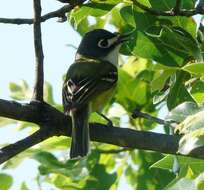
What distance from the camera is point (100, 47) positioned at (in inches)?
242

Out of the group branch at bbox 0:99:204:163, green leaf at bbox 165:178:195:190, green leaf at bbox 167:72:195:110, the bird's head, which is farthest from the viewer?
the bird's head

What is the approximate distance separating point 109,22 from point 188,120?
2890 mm

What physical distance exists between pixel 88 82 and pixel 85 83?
4 cm

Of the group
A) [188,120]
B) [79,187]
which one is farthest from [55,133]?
[188,120]

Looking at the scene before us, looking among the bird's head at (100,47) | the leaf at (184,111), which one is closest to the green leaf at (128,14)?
the leaf at (184,111)

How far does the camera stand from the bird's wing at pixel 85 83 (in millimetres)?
4820

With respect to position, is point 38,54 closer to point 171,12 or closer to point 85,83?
point 171,12

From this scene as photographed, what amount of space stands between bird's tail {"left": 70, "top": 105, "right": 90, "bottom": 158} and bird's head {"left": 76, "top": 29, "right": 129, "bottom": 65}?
147cm

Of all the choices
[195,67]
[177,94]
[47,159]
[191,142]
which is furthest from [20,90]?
[191,142]

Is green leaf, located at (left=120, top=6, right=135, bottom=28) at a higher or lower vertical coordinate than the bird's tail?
higher

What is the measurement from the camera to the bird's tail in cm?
389

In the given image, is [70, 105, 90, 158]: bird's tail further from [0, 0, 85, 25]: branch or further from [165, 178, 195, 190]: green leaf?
[165, 178, 195, 190]: green leaf

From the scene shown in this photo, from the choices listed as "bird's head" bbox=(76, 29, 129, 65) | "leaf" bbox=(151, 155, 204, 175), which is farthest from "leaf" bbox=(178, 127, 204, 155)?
"bird's head" bbox=(76, 29, 129, 65)

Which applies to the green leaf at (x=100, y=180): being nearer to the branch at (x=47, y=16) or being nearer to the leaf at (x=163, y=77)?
the leaf at (x=163, y=77)
